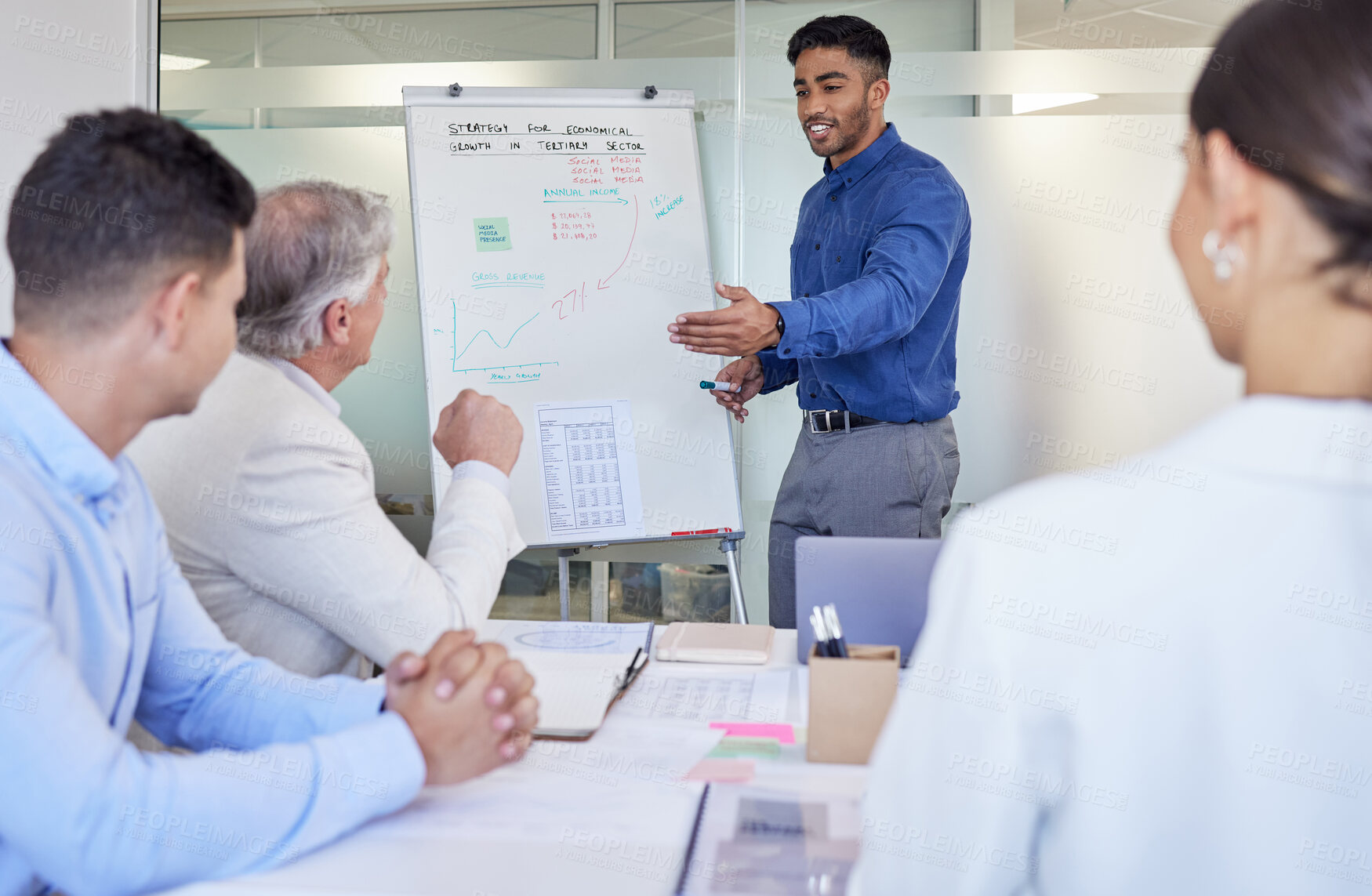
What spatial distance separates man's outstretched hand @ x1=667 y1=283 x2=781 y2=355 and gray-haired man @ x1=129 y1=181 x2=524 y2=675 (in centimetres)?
92

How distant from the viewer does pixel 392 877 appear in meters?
0.86

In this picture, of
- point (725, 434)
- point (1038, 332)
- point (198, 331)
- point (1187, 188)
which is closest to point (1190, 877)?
point (1187, 188)

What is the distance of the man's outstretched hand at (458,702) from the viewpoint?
974mm

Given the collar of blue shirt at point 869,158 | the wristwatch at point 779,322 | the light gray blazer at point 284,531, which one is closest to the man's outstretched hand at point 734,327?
the wristwatch at point 779,322

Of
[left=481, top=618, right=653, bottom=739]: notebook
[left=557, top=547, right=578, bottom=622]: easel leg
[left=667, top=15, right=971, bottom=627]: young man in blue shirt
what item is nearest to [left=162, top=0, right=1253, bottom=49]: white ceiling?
[left=667, top=15, right=971, bottom=627]: young man in blue shirt

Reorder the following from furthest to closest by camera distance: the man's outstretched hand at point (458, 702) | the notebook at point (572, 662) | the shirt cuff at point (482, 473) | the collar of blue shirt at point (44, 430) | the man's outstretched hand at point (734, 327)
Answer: the man's outstretched hand at point (734, 327) → the shirt cuff at point (482, 473) → the notebook at point (572, 662) → the man's outstretched hand at point (458, 702) → the collar of blue shirt at point (44, 430)

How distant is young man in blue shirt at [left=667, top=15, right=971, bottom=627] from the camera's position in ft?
7.69

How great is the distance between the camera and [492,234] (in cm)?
297

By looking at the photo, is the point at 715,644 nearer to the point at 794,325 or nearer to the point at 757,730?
the point at 757,730

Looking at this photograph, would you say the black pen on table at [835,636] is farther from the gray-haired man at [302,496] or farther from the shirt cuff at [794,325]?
the shirt cuff at [794,325]

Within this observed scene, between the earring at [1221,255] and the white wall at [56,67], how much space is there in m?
2.85

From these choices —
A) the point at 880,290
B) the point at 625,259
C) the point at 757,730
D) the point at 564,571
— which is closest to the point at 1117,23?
the point at 880,290

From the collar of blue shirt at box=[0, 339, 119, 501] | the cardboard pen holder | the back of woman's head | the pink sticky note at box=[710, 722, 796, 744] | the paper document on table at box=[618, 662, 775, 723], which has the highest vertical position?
the back of woman's head

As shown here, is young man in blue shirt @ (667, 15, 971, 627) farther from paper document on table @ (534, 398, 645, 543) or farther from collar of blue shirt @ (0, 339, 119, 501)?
collar of blue shirt @ (0, 339, 119, 501)
